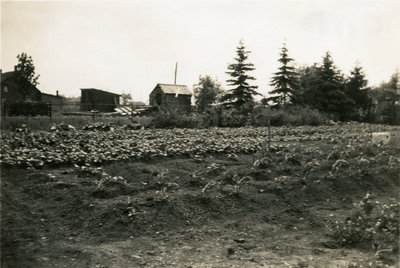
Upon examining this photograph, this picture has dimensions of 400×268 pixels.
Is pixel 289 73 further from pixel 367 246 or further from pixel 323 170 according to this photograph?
pixel 367 246

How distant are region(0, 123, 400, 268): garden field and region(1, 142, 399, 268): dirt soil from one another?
0.6 inches

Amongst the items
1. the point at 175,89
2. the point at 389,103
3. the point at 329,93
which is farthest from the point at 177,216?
the point at 389,103

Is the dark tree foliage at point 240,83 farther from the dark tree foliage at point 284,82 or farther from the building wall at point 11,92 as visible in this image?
the building wall at point 11,92

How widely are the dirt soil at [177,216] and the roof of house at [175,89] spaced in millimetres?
26623

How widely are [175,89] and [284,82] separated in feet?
35.3

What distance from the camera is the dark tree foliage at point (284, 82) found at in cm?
3328

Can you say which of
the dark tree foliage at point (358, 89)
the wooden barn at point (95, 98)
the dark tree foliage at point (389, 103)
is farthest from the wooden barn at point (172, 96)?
the dark tree foliage at point (389, 103)

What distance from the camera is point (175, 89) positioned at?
33.1 metres

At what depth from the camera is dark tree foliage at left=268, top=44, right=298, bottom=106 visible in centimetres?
3328

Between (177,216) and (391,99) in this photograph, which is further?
(391,99)

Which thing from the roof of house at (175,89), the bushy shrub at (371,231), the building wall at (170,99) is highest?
the roof of house at (175,89)

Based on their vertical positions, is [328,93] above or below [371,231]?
above

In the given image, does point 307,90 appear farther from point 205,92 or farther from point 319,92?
point 205,92

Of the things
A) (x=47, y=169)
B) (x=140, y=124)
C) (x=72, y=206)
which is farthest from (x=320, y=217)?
(x=140, y=124)
